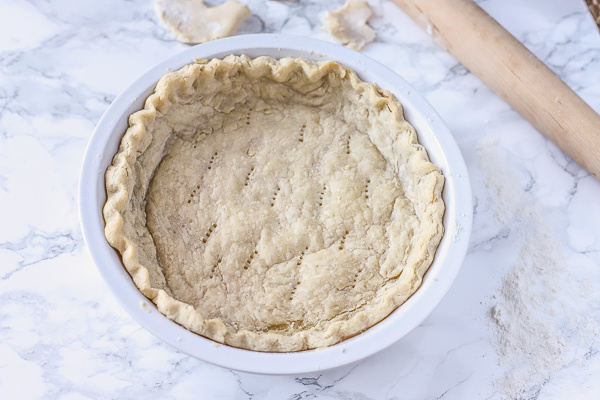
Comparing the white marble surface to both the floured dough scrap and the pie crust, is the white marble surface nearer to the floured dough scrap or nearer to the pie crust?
the floured dough scrap

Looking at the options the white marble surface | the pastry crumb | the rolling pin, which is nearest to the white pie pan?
the pastry crumb

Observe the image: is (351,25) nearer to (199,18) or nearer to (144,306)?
(199,18)

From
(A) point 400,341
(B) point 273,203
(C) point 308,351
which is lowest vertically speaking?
(A) point 400,341

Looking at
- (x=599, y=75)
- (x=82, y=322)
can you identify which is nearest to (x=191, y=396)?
(x=82, y=322)

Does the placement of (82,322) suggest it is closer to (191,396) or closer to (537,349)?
(191,396)

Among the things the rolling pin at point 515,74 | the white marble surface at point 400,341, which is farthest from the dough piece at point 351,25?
the rolling pin at point 515,74

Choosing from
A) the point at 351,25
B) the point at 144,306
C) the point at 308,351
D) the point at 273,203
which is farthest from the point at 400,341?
the point at 351,25
